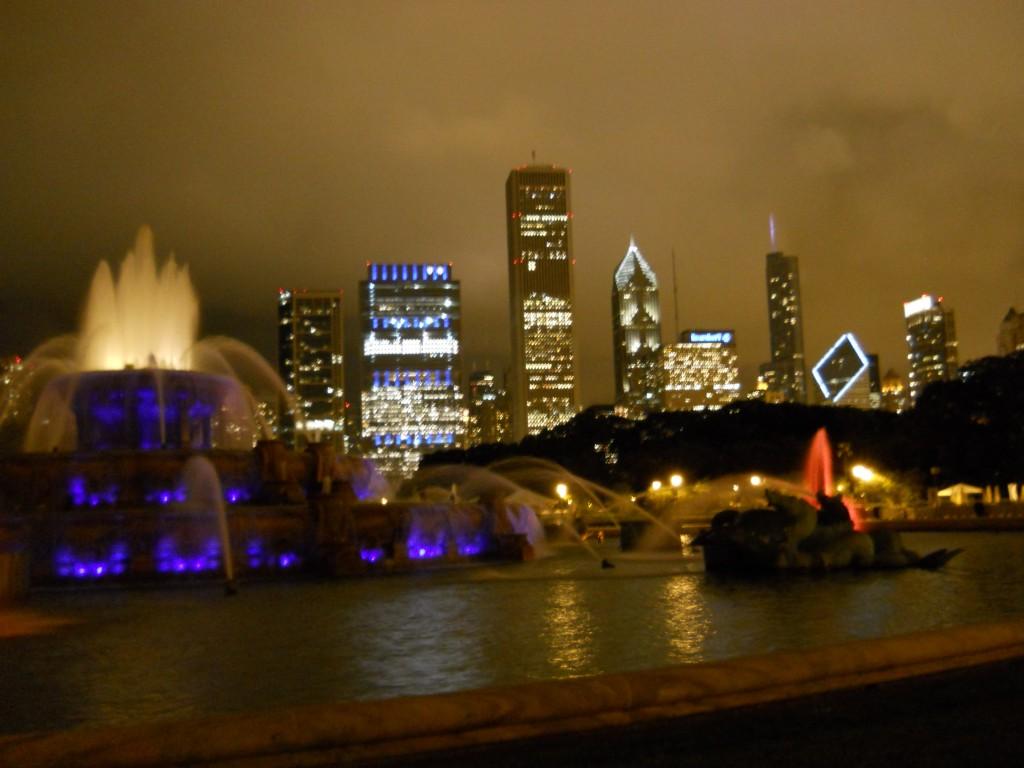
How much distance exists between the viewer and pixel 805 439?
313 feet

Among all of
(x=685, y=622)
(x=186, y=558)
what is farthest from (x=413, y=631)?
(x=186, y=558)

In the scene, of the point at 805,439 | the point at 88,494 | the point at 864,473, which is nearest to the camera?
the point at 88,494

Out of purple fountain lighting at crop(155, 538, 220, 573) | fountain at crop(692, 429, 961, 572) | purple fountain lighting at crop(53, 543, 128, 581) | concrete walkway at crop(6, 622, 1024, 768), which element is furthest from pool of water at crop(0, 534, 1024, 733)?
concrete walkway at crop(6, 622, 1024, 768)

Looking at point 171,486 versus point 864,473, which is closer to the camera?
point 171,486

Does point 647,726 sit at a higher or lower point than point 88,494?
lower

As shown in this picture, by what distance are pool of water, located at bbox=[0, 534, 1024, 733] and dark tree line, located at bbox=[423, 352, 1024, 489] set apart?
4591 centimetres

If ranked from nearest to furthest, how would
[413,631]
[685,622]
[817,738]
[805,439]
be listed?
[817,738] → [413,631] → [685,622] → [805,439]

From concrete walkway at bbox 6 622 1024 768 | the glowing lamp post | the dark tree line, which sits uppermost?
the dark tree line

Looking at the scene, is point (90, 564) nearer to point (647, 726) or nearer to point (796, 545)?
point (796, 545)

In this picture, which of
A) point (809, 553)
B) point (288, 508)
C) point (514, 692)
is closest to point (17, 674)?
point (514, 692)

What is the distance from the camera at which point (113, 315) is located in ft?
129

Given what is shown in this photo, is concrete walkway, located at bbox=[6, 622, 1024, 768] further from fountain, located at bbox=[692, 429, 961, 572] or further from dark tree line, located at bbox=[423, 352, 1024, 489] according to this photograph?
dark tree line, located at bbox=[423, 352, 1024, 489]

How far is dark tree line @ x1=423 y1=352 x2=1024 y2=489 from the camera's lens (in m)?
66.9

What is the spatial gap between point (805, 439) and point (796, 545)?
73581mm
